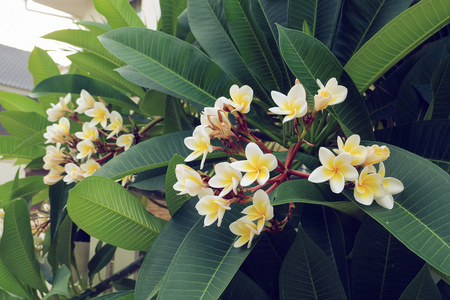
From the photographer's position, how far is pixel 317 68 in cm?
47

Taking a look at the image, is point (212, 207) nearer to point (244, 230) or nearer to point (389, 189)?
point (244, 230)

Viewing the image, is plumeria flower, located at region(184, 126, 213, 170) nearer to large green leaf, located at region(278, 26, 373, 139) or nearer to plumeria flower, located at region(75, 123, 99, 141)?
large green leaf, located at region(278, 26, 373, 139)

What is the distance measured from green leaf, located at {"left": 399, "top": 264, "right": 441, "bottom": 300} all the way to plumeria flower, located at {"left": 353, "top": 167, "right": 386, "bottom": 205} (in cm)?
11

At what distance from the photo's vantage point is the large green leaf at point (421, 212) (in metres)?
0.34


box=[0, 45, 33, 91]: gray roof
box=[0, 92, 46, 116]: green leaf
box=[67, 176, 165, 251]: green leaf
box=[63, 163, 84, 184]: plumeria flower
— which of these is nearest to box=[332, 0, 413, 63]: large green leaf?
box=[67, 176, 165, 251]: green leaf

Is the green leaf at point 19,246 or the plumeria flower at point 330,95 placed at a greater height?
the plumeria flower at point 330,95

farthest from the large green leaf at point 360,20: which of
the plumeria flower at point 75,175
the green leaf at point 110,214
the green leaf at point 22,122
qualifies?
the green leaf at point 22,122

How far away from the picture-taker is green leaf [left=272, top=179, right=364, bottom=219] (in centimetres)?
39

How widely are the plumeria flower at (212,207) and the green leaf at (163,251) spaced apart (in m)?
0.13

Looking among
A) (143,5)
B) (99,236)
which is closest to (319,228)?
(99,236)

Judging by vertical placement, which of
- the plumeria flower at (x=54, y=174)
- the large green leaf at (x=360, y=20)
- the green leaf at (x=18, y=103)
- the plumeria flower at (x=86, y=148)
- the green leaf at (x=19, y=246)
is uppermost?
the large green leaf at (x=360, y=20)

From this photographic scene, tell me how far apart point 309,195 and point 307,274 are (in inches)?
3.9

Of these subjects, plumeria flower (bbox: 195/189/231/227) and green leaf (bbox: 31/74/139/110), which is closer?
plumeria flower (bbox: 195/189/231/227)

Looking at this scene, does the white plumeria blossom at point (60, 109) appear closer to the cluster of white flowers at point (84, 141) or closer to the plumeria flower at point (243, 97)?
the cluster of white flowers at point (84, 141)
